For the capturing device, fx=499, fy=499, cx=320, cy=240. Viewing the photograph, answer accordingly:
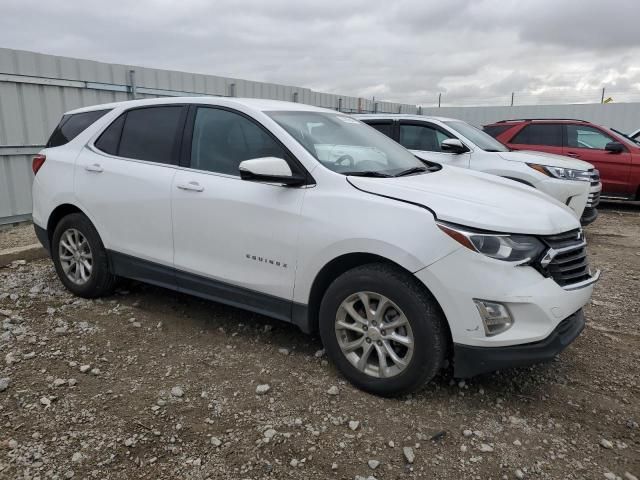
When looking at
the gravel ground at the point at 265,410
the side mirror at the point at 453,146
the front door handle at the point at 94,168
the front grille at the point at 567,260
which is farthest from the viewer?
the side mirror at the point at 453,146

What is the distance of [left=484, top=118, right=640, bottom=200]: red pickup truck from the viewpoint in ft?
30.3

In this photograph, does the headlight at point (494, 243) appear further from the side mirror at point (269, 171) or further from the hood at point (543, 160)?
the hood at point (543, 160)

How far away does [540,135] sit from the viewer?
9.63 meters

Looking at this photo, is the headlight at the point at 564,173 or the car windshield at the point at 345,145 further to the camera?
→ the headlight at the point at 564,173

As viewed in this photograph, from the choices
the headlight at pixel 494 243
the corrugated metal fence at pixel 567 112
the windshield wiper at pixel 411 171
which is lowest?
the headlight at pixel 494 243

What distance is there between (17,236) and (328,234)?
5.25 metres

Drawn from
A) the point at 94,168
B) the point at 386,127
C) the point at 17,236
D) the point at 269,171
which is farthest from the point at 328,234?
the point at 17,236

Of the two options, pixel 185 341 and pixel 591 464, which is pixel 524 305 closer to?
pixel 591 464

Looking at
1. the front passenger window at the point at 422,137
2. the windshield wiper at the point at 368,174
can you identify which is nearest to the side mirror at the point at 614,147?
the front passenger window at the point at 422,137

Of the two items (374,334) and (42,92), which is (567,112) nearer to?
(42,92)

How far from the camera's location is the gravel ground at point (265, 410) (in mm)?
2398

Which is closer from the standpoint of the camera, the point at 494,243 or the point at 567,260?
the point at 494,243

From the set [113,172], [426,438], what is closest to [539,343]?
[426,438]

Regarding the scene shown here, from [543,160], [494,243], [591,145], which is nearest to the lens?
[494,243]
